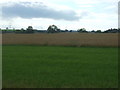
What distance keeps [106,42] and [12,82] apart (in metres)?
42.1

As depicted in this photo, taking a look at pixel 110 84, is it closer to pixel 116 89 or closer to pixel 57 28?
pixel 116 89

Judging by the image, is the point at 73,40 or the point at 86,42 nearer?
the point at 86,42

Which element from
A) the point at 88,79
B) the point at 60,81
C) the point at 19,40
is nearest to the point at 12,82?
the point at 60,81

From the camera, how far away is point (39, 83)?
10.9 m

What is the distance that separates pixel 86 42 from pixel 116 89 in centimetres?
4298

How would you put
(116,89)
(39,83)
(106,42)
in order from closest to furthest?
1. (116,89)
2. (39,83)
3. (106,42)

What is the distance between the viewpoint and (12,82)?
11094 millimetres

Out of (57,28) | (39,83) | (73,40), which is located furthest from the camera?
(57,28)

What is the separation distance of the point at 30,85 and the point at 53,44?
44008 millimetres

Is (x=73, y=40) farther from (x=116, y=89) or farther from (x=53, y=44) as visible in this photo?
(x=116, y=89)

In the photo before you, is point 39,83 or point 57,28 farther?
point 57,28

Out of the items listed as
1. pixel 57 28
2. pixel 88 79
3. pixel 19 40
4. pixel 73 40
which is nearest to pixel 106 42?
pixel 73 40

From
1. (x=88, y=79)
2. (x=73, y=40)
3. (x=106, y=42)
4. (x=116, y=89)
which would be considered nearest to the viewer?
(x=116, y=89)

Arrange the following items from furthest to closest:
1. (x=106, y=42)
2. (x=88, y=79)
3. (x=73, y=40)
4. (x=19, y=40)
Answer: (x=19, y=40), (x=73, y=40), (x=106, y=42), (x=88, y=79)
